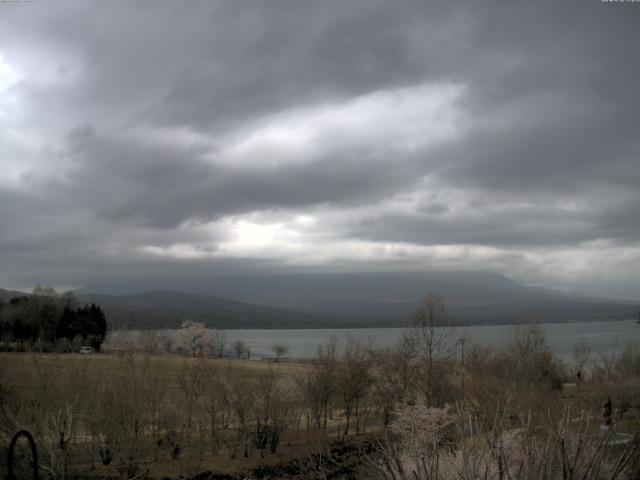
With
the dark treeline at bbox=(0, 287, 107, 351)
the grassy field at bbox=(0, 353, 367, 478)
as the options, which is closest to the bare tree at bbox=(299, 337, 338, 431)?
the grassy field at bbox=(0, 353, 367, 478)

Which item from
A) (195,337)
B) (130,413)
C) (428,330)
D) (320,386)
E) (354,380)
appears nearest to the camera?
(130,413)

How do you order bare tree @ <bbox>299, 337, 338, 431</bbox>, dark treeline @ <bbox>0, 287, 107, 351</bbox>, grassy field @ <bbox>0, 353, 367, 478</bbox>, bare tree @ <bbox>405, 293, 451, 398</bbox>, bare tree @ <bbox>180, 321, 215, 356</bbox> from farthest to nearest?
dark treeline @ <bbox>0, 287, 107, 351</bbox> → bare tree @ <bbox>180, 321, 215, 356</bbox> → bare tree @ <bbox>405, 293, 451, 398</bbox> → bare tree @ <bbox>299, 337, 338, 431</bbox> → grassy field @ <bbox>0, 353, 367, 478</bbox>

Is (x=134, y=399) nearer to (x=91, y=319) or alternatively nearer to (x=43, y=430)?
(x=43, y=430)

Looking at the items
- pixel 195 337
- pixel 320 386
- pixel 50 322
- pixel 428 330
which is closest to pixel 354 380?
pixel 320 386

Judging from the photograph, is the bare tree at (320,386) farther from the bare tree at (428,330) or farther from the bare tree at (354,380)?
the bare tree at (428,330)

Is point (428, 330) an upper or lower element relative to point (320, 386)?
upper

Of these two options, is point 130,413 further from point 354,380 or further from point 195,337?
point 195,337

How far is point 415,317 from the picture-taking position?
139 ft

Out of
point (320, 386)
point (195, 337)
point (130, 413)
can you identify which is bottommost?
point (195, 337)

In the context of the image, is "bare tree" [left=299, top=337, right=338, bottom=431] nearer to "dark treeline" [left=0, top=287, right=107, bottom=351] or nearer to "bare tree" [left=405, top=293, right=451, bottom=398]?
"bare tree" [left=405, top=293, right=451, bottom=398]

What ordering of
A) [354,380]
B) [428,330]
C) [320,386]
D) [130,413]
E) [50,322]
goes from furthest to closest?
[50,322] → [354,380] → [428,330] → [320,386] → [130,413]

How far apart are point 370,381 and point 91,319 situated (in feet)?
268

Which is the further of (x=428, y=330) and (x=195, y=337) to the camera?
(x=195, y=337)

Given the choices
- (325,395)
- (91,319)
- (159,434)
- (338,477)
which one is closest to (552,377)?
(325,395)
